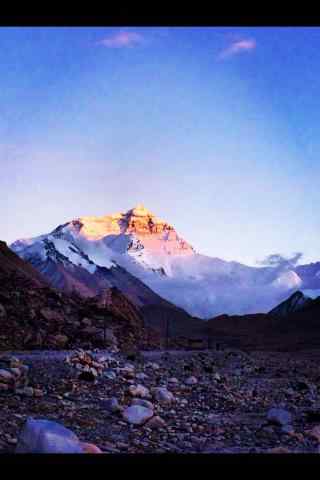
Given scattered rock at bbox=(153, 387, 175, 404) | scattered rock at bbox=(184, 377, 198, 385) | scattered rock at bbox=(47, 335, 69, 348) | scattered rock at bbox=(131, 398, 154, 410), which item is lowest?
scattered rock at bbox=(131, 398, 154, 410)

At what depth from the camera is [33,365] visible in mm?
16219

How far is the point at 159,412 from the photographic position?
1064 centimetres

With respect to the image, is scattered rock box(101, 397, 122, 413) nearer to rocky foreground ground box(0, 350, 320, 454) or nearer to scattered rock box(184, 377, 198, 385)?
rocky foreground ground box(0, 350, 320, 454)

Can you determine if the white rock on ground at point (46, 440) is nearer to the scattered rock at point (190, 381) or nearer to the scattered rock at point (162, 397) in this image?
the scattered rock at point (162, 397)

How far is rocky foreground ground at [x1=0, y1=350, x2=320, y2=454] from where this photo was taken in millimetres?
8320

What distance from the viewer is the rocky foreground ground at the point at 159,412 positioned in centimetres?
832

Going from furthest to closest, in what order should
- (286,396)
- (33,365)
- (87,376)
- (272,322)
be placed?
(272,322), (33,365), (286,396), (87,376)

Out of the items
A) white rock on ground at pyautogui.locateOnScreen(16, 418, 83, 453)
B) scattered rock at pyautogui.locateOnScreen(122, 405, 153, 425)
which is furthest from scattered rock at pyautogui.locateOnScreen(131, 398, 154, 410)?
white rock on ground at pyautogui.locateOnScreen(16, 418, 83, 453)

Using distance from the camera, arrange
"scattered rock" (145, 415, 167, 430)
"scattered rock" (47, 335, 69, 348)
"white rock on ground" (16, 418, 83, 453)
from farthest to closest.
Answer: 1. "scattered rock" (47, 335, 69, 348)
2. "scattered rock" (145, 415, 167, 430)
3. "white rock on ground" (16, 418, 83, 453)

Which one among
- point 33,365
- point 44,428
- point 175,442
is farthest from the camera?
point 33,365

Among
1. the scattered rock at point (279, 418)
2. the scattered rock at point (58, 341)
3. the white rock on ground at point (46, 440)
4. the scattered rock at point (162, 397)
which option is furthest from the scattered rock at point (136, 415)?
the scattered rock at point (58, 341)
